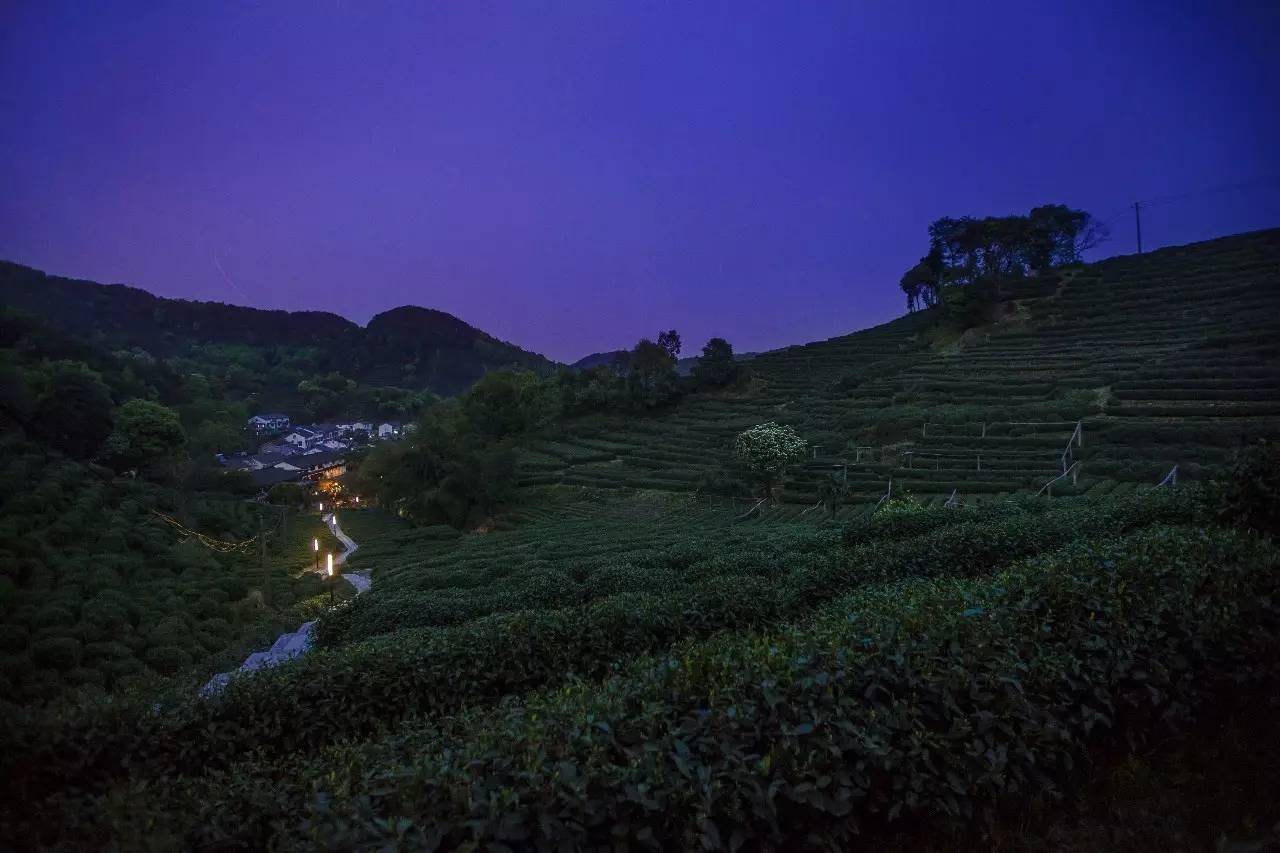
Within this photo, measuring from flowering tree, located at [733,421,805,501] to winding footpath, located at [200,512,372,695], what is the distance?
19.7 m

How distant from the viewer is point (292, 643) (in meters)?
10.9

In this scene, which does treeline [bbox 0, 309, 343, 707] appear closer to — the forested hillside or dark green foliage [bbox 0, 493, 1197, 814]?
the forested hillside

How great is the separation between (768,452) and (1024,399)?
16.5 metres

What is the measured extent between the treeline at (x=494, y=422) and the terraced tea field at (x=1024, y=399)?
2.77 m

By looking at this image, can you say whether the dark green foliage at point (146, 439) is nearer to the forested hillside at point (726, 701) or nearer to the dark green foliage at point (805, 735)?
the forested hillside at point (726, 701)

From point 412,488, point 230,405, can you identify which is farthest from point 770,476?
point 230,405

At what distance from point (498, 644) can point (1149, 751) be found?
4.91m

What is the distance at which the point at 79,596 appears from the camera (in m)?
11.0

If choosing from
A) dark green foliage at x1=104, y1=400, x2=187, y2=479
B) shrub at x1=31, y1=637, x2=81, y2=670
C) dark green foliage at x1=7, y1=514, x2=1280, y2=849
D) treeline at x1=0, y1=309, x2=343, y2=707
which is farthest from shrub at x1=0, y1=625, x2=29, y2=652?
dark green foliage at x1=104, y1=400, x2=187, y2=479

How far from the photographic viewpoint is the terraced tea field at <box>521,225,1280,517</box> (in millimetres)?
25750

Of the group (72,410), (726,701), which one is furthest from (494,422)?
(726,701)

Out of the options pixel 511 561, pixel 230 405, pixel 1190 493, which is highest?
pixel 230 405

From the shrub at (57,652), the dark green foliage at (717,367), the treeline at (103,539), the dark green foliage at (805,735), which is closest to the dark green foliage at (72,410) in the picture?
the treeline at (103,539)

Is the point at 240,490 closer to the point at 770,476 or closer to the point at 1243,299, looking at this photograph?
the point at 770,476
